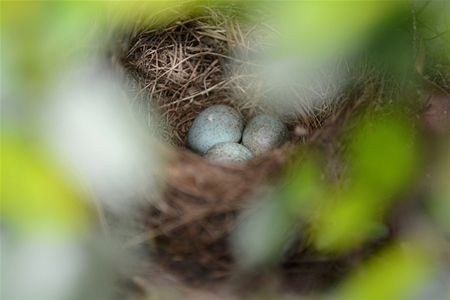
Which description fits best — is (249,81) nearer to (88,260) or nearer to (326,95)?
(326,95)

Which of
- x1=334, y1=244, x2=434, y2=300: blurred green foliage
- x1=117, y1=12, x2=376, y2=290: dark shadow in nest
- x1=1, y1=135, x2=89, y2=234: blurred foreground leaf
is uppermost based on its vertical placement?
x1=117, y1=12, x2=376, y2=290: dark shadow in nest

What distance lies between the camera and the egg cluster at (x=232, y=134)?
1.11 m

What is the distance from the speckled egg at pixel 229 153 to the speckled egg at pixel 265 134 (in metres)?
0.03

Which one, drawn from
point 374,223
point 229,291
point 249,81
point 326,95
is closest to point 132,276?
point 229,291

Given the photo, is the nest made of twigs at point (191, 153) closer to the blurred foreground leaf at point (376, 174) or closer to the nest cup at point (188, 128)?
the nest cup at point (188, 128)

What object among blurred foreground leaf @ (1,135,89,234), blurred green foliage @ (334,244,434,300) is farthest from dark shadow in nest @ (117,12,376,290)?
blurred foreground leaf @ (1,135,89,234)

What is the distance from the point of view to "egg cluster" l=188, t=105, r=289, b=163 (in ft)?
3.63

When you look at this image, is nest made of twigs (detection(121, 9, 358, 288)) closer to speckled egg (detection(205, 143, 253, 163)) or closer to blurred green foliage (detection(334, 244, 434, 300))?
speckled egg (detection(205, 143, 253, 163))

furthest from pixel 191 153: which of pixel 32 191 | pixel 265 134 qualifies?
pixel 32 191

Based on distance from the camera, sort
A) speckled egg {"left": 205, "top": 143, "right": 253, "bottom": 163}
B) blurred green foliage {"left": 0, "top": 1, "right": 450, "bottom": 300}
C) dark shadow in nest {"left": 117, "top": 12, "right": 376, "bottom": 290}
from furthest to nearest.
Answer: speckled egg {"left": 205, "top": 143, "right": 253, "bottom": 163} → dark shadow in nest {"left": 117, "top": 12, "right": 376, "bottom": 290} → blurred green foliage {"left": 0, "top": 1, "right": 450, "bottom": 300}

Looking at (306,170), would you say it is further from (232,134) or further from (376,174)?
(232,134)

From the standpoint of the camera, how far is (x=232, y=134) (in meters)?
1.16

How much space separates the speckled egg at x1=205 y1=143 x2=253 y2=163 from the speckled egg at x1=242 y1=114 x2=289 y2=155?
3 cm

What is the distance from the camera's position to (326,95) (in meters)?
0.98
